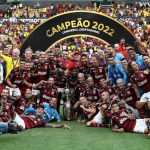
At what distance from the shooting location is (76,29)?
1140cm

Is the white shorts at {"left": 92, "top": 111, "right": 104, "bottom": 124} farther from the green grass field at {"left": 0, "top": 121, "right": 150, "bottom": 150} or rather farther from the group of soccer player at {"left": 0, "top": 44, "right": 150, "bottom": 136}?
the green grass field at {"left": 0, "top": 121, "right": 150, "bottom": 150}

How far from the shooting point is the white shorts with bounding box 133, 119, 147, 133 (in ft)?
24.0

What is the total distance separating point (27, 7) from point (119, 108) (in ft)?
72.8

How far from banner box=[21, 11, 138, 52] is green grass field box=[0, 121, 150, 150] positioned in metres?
3.99

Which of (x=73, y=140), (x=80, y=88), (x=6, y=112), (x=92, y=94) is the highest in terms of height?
(x=80, y=88)

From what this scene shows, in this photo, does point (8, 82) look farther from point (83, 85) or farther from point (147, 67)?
point (147, 67)

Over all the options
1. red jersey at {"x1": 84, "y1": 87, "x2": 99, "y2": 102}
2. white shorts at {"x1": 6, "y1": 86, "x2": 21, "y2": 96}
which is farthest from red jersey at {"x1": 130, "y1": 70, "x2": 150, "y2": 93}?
white shorts at {"x1": 6, "y1": 86, "x2": 21, "y2": 96}

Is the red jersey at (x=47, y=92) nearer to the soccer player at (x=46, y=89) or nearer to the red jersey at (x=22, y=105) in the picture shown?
the soccer player at (x=46, y=89)

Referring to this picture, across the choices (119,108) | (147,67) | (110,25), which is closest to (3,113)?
(119,108)

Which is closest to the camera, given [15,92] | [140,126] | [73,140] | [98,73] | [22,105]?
[73,140]

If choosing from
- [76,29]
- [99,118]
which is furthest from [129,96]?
[76,29]

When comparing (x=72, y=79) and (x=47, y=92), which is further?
(x=72, y=79)

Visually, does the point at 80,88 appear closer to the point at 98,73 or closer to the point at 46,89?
the point at 98,73

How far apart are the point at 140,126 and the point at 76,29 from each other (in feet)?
15.1
